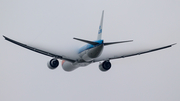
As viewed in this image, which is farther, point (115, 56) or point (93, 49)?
point (115, 56)

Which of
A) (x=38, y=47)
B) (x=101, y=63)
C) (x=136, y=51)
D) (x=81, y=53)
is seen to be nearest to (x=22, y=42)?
(x=38, y=47)

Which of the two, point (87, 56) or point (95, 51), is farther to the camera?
point (87, 56)

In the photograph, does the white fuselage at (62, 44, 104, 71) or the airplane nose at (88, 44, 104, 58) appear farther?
the white fuselage at (62, 44, 104, 71)

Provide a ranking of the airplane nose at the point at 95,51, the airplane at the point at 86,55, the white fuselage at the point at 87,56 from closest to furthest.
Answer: the airplane nose at the point at 95,51, the airplane at the point at 86,55, the white fuselage at the point at 87,56

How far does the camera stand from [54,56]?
103ft

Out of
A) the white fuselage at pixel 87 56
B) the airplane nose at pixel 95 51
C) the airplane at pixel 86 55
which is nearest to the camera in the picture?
the airplane nose at pixel 95 51

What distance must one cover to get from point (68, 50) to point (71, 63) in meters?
2.42

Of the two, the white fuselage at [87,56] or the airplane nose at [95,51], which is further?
the white fuselage at [87,56]

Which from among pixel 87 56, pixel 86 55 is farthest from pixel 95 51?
pixel 86 55

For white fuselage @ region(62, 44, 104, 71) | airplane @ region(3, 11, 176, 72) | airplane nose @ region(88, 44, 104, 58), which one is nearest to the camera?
airplane nose @ region(88, 44, 104, 58)

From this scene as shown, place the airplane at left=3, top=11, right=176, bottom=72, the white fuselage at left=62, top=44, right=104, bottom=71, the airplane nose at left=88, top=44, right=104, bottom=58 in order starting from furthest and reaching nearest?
1. the white fuselage at left=62, top=44, right=104, bottom=71
2. the airplane at left=3, top=11, right=176, bottom=72
3. the airplane nose at left=88, top=44, right=104, bottom=58

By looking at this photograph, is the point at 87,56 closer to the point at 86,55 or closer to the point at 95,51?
the point at 86,55

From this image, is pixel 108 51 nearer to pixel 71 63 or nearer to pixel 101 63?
pixel 101 63

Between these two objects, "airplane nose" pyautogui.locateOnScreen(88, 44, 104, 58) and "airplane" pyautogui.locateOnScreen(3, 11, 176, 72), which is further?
"airplane" pyautogui.locateOnScreen(3, 11, 176, 72)
